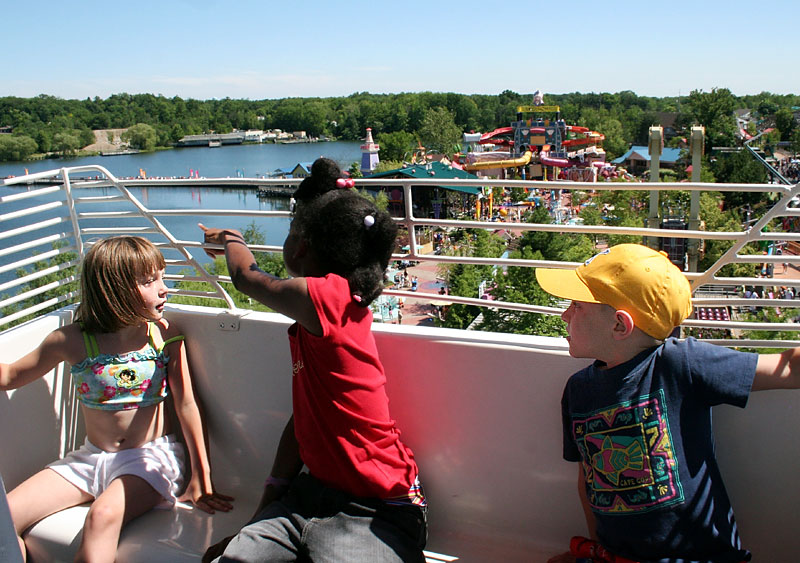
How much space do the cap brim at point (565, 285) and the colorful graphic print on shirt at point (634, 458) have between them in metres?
0.26

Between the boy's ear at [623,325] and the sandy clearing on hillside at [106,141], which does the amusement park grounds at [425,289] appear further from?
the sandy clearing on hillside at [106,141]

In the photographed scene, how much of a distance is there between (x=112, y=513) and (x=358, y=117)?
11099 cm

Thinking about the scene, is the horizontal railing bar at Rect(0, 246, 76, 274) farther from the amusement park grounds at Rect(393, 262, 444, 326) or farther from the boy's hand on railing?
the amusement park grounds at Rect(393, 262, 444, 326)

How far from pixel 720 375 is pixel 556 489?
0.68 meters

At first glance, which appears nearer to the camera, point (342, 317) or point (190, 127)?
point (342, 317)

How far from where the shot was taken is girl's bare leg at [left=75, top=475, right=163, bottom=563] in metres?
1.76

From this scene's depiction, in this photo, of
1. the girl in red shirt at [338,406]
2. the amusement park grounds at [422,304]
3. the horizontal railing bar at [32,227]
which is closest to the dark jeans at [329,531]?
the girl in red shirt at [338,406]

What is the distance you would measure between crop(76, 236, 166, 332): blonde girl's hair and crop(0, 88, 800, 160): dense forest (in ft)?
222

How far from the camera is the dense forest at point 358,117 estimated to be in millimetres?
65438

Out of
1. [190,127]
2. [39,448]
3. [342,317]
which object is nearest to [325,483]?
[342,317]

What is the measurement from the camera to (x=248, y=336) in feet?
6.97

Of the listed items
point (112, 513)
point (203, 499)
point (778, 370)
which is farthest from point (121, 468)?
point (778, 370)

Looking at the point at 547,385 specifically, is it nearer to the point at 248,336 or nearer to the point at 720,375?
the point at 720,375

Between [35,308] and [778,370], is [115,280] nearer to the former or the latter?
[35,308]
